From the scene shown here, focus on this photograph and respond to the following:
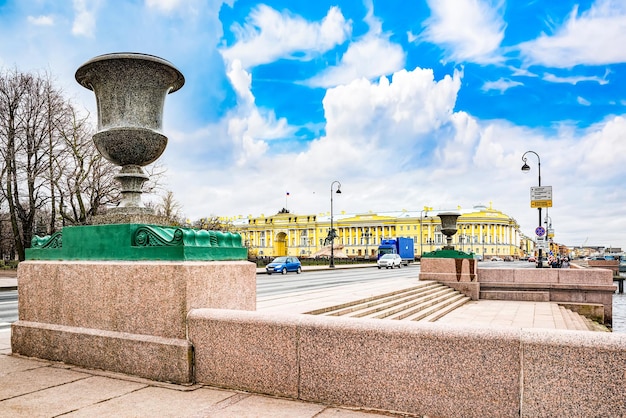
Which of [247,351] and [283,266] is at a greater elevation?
[247,351]

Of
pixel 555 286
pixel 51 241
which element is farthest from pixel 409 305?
pixel 51 241

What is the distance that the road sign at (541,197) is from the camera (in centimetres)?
2466

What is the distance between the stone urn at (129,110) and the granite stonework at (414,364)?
1991mm

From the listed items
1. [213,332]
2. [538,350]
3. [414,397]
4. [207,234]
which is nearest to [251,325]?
[213,332]

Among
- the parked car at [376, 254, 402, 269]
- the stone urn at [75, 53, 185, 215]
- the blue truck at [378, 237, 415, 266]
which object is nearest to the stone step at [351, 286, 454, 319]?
the stone urn at [75, 53, 185, 215]

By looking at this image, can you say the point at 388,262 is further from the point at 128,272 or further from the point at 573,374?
the point at 573,374

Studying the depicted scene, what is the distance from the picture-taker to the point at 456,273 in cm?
1817

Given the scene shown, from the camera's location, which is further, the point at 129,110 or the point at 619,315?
the point at 619,315

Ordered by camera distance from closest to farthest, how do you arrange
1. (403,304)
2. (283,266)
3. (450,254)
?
(403,304)
(450,254)
(283,266)

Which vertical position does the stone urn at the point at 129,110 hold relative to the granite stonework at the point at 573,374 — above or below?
above

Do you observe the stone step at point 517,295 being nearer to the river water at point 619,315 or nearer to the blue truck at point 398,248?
the river water at point 619,315

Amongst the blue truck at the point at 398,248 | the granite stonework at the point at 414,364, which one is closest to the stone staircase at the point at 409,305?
the granite stonework at the point at 414,364

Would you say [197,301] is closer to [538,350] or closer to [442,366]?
[442,366]

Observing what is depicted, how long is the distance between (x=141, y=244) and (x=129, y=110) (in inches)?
62.9
